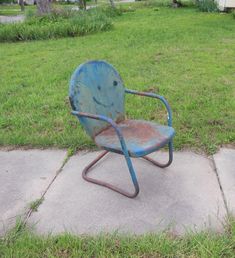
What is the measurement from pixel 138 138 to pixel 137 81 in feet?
9.64

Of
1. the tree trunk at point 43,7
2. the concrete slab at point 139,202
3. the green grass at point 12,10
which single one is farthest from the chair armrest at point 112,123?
the green grass at point 12,10

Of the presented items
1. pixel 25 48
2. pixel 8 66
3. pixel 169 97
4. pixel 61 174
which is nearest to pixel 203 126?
pixel 169 97

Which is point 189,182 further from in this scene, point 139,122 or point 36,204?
point 36,204

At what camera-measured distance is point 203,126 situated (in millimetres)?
4199

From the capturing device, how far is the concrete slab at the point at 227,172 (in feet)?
9.61

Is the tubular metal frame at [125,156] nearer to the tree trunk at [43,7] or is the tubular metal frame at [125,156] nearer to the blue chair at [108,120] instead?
the blue chair at [108,120]

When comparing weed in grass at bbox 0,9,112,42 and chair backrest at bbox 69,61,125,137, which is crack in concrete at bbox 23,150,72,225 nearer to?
chair backrest at bbox 69,61,125,137

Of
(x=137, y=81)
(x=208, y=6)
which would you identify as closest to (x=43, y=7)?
(x=208, y=6)

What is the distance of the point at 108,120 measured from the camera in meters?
2.79

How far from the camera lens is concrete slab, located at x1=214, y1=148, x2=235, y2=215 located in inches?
115

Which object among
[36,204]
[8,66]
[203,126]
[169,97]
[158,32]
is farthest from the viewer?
[158,32]

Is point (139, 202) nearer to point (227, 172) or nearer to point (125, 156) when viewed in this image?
point (125, 156)

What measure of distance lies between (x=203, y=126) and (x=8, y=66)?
4666 mm

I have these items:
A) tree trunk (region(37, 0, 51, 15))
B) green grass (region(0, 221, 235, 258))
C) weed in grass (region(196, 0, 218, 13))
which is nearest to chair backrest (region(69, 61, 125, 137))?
green grass (region(0, 221, 235, 258))
